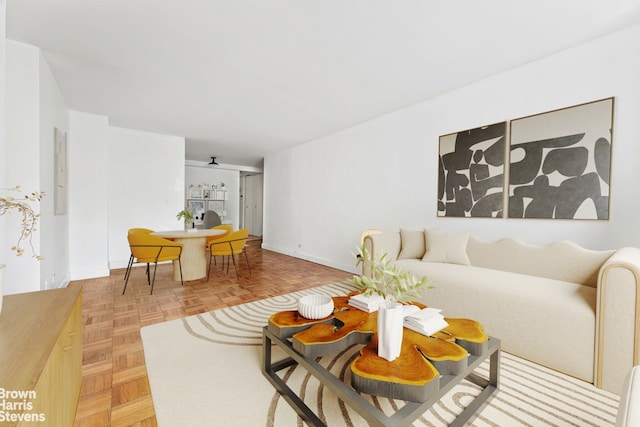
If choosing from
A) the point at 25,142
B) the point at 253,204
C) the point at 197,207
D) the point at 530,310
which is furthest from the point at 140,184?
the point at 530,310

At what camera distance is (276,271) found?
4.79 metres

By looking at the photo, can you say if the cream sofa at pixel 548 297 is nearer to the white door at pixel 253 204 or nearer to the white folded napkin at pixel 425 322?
the white folded napkin at pixel 425 322

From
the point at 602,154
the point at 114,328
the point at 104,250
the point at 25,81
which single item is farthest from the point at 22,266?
the point at 602,154

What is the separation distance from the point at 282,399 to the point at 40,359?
1160 mm

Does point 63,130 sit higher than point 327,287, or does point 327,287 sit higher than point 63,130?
point 63,130

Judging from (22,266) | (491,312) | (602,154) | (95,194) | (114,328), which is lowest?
(114,328)

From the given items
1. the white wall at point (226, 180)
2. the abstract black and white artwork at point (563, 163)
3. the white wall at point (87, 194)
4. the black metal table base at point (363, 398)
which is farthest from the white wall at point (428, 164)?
the white wall at point (87, 194)

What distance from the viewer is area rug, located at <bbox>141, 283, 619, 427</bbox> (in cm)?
141

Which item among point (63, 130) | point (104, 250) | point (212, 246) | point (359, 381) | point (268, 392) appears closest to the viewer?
point (359, 381)

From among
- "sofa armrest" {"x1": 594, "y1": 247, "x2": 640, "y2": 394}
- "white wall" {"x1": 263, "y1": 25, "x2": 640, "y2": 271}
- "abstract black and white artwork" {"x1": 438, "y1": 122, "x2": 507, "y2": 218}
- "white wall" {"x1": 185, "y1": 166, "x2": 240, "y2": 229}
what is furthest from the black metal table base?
"white wall" {"x1": 185, "y1": 166, "x2": 240, "y2": 229}

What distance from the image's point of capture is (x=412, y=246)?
3.33 meters

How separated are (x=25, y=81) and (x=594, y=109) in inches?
209

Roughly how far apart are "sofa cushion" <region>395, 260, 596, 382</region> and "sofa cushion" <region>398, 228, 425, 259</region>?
70 centimetres

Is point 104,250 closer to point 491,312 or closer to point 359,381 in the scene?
point 359,381
